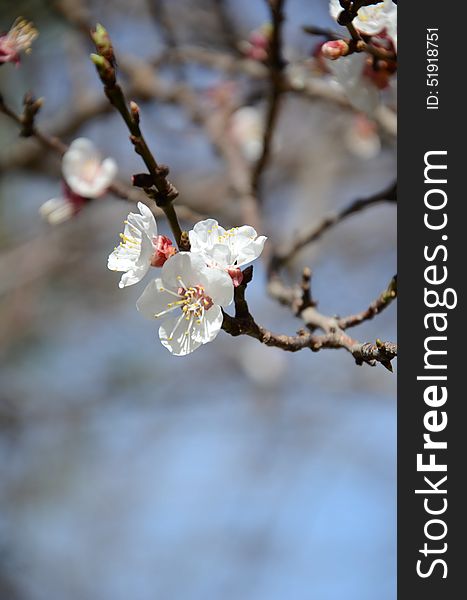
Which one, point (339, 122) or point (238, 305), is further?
point (339, 122)

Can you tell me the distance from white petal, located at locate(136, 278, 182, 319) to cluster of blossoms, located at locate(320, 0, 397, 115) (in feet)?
1.68

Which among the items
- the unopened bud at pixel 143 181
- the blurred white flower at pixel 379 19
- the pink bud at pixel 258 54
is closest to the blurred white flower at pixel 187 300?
the unopened bud at pixel 143 181

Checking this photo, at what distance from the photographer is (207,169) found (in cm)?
432

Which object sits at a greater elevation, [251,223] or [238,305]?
[251,223]

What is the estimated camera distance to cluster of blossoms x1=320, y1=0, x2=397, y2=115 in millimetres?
1355

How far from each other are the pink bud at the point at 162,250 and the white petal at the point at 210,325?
0.36 ft

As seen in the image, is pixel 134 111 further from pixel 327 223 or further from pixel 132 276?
pixel 327 223

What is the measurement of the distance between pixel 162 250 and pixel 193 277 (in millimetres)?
76

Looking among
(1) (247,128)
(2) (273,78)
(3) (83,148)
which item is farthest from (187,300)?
(1) (247,128)

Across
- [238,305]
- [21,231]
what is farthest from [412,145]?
[21,231]

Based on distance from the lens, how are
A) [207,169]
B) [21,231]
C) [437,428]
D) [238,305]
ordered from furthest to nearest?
[21,231] < [207,169] < [437,428] < [238,305]

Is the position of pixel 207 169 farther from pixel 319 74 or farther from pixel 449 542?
pixel 449 542

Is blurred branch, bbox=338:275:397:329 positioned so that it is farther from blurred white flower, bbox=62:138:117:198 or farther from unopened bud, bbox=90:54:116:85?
blurred white flower, bbox=62:138:117:198

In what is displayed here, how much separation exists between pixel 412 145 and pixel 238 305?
0.52m
